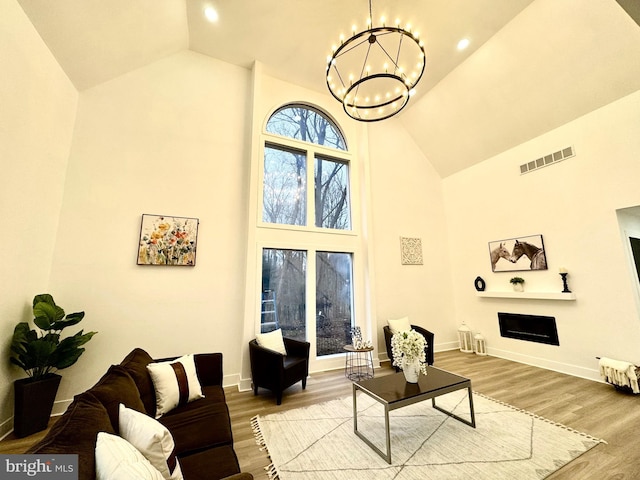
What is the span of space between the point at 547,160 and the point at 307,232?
4.32 m

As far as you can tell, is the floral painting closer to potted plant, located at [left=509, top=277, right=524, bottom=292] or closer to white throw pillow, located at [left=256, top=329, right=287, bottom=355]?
white throw pillow, located at [left=256, top=329, right=287, bottom=355]

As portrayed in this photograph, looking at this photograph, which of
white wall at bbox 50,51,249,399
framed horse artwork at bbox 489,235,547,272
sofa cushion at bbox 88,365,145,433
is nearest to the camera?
sofa cushion at bbox 88,365,145,433

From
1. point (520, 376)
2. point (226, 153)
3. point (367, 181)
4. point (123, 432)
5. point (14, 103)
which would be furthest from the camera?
point (367, 181)

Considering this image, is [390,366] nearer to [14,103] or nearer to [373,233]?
[373,233]

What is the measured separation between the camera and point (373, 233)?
5395 millimetres


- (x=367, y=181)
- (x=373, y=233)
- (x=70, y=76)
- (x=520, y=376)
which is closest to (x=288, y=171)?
(x=367, y=181)

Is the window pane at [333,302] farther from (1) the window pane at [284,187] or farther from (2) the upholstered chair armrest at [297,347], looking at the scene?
(1) the window pane at [284,187]

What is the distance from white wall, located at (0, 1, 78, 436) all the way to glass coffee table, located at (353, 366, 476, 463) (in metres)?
3.50

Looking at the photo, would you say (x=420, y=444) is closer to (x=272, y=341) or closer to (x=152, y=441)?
(x=272, y=341)

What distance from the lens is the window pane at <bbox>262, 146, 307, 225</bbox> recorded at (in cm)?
461

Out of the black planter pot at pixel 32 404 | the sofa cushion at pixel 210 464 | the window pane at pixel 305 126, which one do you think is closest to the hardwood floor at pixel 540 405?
the black planter pot at pixel 32 404

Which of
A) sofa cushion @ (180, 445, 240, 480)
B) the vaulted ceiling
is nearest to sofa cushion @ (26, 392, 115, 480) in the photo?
sofa cushion @ (180, 445, 240, 480)

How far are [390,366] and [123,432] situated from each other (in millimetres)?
4287

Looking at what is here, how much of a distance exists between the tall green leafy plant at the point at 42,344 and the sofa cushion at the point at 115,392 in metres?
1.42
